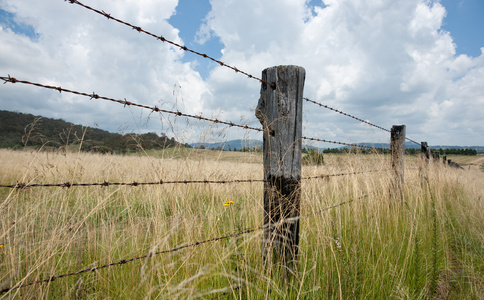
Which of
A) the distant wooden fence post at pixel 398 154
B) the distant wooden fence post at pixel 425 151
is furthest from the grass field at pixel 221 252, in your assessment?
the distant wooden fence post at pixel 425 151

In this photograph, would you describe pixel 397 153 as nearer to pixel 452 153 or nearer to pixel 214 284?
pixel 214 284

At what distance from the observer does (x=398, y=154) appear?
3924mm

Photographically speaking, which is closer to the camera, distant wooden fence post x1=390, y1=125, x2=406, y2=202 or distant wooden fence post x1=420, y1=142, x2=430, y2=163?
distant wooden fence post x1=390, y1=125, x2=406, y2=202

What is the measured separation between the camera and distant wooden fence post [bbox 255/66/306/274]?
1810 millimetres

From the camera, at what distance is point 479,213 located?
3998 mm

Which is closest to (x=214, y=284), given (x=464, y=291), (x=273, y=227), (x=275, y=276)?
(x=275, y=276)

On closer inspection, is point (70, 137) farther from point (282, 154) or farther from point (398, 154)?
point (398, 154)

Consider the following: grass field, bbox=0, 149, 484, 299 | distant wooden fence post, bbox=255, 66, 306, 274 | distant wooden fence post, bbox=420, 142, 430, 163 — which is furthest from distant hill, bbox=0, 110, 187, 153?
distant wooden fence post, bbox=420, 142, 430, 163

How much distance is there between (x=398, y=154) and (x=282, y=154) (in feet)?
9.70

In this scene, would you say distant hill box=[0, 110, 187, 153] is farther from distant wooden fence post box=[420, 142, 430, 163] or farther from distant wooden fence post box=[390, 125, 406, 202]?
distant wooden fence post box=[420, 142, 430, 163]

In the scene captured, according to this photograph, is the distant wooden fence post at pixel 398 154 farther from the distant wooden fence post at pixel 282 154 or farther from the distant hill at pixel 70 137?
the distant hill at pixel 70 137

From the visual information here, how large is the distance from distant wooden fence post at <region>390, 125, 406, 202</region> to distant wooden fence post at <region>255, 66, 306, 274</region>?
2.72 metres

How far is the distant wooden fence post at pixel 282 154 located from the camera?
1810 mm

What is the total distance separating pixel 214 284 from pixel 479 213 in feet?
14.7
